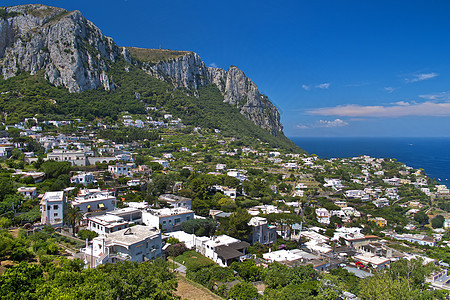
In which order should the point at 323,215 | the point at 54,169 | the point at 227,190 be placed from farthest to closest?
1. the point at 323,215
2. the point at 227,190
3. the point at 54,169

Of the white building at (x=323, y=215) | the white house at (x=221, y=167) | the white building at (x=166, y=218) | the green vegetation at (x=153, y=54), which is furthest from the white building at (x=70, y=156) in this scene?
the green vegetation at (x=153, y=54)

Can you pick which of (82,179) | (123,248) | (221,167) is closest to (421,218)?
(221,167)

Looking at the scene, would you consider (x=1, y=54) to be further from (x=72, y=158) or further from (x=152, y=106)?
(x=72, y=158)

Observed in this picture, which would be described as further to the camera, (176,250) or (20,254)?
(176,250)

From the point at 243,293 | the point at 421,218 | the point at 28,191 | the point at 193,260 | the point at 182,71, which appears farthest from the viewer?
the point at 182,71

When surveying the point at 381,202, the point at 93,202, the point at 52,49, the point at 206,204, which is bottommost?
the point at 381,202

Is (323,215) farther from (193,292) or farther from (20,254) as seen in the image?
(20,254)

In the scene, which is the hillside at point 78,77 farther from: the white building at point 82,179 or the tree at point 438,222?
the tree at point 438,222
